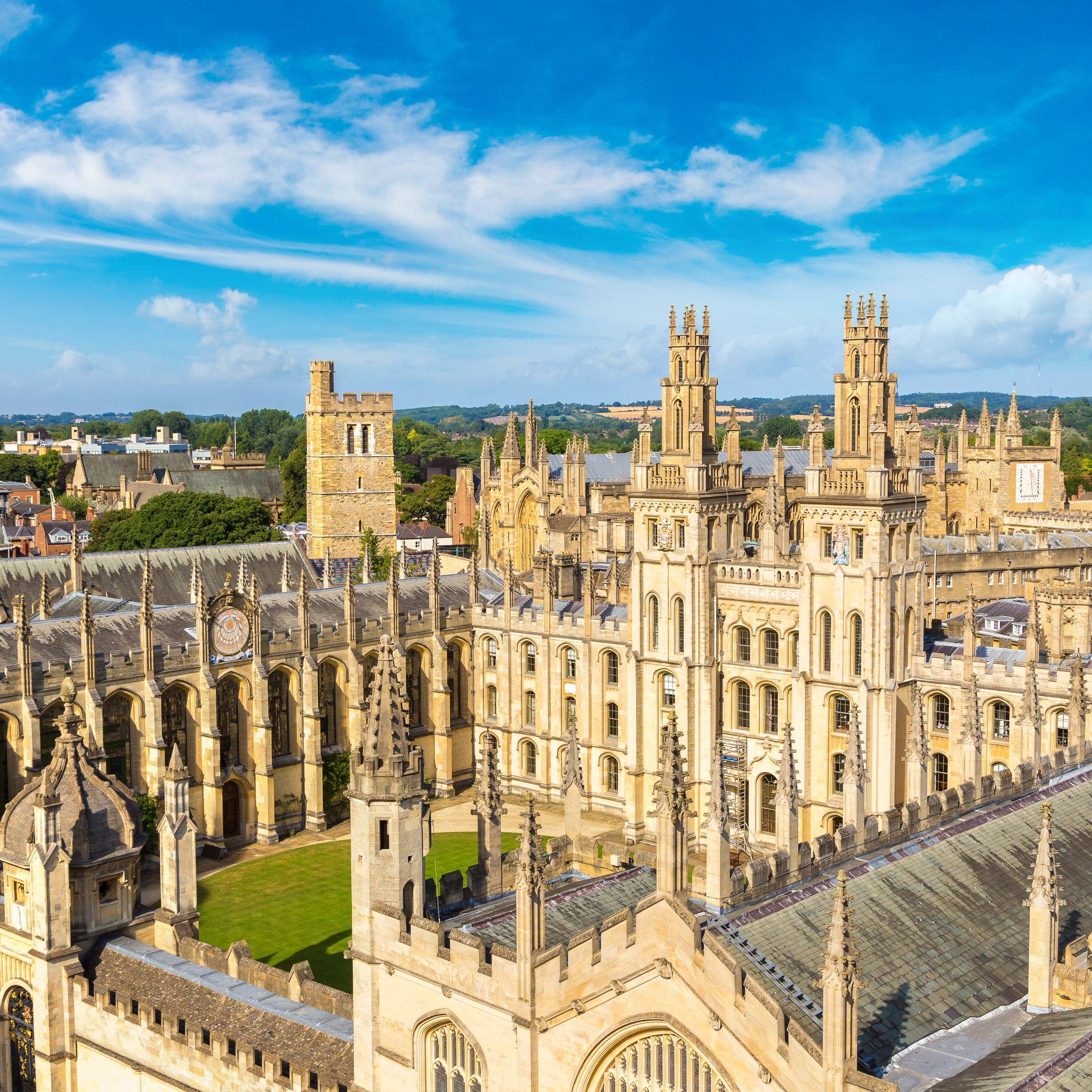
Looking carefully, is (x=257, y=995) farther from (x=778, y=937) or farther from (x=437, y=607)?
(x=437, y=607)

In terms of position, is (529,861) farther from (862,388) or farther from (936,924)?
(862,388)

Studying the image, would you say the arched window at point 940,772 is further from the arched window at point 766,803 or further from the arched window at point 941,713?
the arched window at point 766,803

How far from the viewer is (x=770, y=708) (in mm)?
48531

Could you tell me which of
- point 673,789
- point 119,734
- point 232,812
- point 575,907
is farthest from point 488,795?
point 232,812

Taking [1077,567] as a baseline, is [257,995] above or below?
below

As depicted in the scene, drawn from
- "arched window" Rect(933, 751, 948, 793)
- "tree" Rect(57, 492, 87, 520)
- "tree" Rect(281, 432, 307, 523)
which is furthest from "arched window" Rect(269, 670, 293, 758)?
"tree" Rect(57, 492, 87, 520)

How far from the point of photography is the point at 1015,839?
2559 cm

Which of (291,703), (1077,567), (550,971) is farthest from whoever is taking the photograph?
(1077,567)

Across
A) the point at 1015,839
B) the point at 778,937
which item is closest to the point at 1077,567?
the point at 1015,839

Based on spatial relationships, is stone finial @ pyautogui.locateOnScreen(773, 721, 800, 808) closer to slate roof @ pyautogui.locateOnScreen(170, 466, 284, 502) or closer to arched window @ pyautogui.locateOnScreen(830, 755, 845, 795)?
arched window @ pyautogui.locateOnScreen(830, 755, 845, 795)

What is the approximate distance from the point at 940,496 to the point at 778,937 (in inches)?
2728

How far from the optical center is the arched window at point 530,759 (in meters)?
57.7

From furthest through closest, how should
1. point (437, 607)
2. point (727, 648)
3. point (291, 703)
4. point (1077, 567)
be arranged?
point (1077, 567)
point (437, 607)
point (291, 703)
point (727, 648)

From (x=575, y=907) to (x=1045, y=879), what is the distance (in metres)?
7.84
